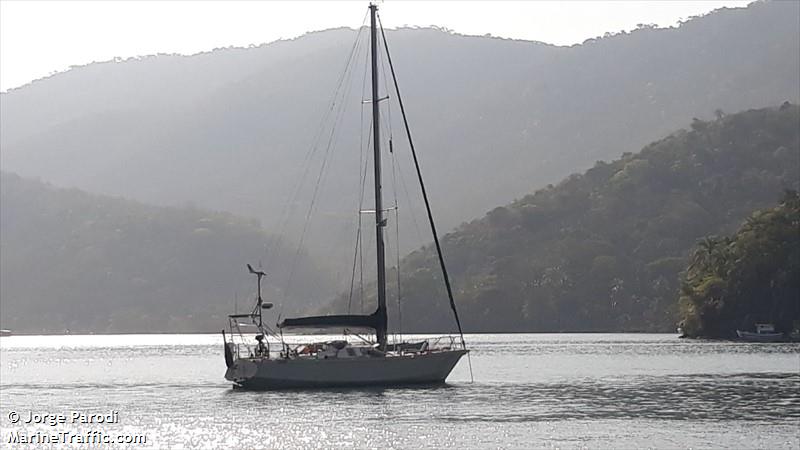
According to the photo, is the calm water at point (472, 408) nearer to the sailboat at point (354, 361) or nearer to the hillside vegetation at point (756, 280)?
the sailboat at point (354, 361)

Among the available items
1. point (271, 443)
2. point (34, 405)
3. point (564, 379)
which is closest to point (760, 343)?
point (564, 379)

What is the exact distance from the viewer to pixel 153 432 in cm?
5700

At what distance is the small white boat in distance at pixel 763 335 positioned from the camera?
154 metres

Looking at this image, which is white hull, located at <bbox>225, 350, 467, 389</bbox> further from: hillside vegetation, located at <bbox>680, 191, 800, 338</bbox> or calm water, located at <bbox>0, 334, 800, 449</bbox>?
hillside vegetation, located at <bbox>680, 191, 800, 338</bbox>

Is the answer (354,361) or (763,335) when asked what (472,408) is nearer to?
(354,361)

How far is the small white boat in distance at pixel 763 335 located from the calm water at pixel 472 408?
48777mm

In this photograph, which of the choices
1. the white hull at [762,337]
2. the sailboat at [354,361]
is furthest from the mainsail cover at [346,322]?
the white hull at [762,337]

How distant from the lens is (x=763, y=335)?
15400 cm

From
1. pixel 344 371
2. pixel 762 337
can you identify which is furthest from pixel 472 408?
pixel 762 337

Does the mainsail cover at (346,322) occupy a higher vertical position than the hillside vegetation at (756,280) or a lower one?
lower

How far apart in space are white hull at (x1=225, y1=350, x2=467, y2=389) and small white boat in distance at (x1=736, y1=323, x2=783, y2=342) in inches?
3301

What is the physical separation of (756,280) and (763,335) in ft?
30.8

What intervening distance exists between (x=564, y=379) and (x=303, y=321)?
19.6m

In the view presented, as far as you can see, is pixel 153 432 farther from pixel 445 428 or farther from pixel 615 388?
pixel 615 388
